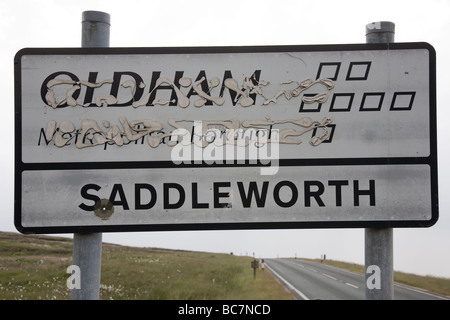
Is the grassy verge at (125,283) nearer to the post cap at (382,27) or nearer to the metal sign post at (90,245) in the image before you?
the metal sign post at (90,245)

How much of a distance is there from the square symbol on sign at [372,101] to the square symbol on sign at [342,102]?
0.10 metres

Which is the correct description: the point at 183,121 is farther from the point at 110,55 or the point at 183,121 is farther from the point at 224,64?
the point at 110,55

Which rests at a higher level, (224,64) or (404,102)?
(224,64)

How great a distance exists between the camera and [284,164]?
11.6 ft

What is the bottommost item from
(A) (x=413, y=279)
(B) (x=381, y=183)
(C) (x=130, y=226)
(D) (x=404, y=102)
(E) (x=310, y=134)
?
(A) (x=413, y=279)

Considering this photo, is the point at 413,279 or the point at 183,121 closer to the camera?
the point at 183,121

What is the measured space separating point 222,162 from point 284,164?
510 millimetres

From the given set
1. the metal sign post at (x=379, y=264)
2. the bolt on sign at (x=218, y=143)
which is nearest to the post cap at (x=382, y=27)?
the bolt on sign at (x=218, y=143)

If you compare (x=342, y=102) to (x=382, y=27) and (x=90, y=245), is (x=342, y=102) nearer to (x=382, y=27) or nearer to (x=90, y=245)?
(x=382, y=27)

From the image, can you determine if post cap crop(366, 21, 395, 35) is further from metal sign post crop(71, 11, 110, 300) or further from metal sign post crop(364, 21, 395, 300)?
metal sign post crop(71, 11, 110, 300)

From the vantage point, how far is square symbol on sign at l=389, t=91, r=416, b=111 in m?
3.52

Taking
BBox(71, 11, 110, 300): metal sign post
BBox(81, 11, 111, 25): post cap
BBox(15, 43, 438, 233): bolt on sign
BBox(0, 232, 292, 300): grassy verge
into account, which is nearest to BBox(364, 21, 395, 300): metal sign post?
BBox(15, 43, 438, 233): bolt on sign

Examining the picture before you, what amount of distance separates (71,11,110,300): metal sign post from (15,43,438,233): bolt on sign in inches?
4.4
